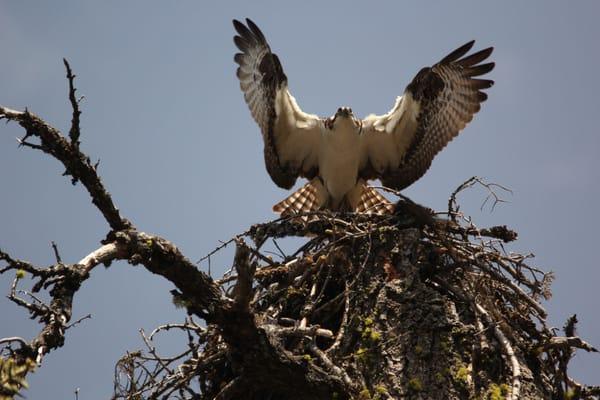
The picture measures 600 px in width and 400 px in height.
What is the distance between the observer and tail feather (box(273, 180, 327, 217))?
9.06 metres

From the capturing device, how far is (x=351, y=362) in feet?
16.3

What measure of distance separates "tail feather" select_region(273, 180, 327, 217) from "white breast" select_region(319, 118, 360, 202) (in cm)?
18

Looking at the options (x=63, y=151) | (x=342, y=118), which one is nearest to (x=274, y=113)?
(x=342, y=118)

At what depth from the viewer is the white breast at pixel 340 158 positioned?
28.5 feet

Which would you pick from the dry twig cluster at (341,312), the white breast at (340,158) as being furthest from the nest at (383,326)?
the white breast at (340,158)

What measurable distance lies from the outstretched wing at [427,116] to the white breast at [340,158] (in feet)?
0.87

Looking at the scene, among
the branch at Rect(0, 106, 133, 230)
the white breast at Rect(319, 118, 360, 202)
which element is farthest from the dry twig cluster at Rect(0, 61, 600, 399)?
the white breast at Rect(319, 118, 360, 202)

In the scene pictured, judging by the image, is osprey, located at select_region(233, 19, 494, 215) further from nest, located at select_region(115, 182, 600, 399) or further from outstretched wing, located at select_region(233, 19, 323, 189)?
nest, located at select_region(115, 182, 600, 399)

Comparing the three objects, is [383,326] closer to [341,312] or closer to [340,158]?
[341,312]

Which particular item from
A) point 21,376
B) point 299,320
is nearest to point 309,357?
point 299,320

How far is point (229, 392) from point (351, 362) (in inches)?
32.6

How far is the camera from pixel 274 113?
8750 mm

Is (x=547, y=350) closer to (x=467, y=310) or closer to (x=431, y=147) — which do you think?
(x=467, y=310)

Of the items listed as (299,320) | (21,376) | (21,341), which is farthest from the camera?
(299,320)
